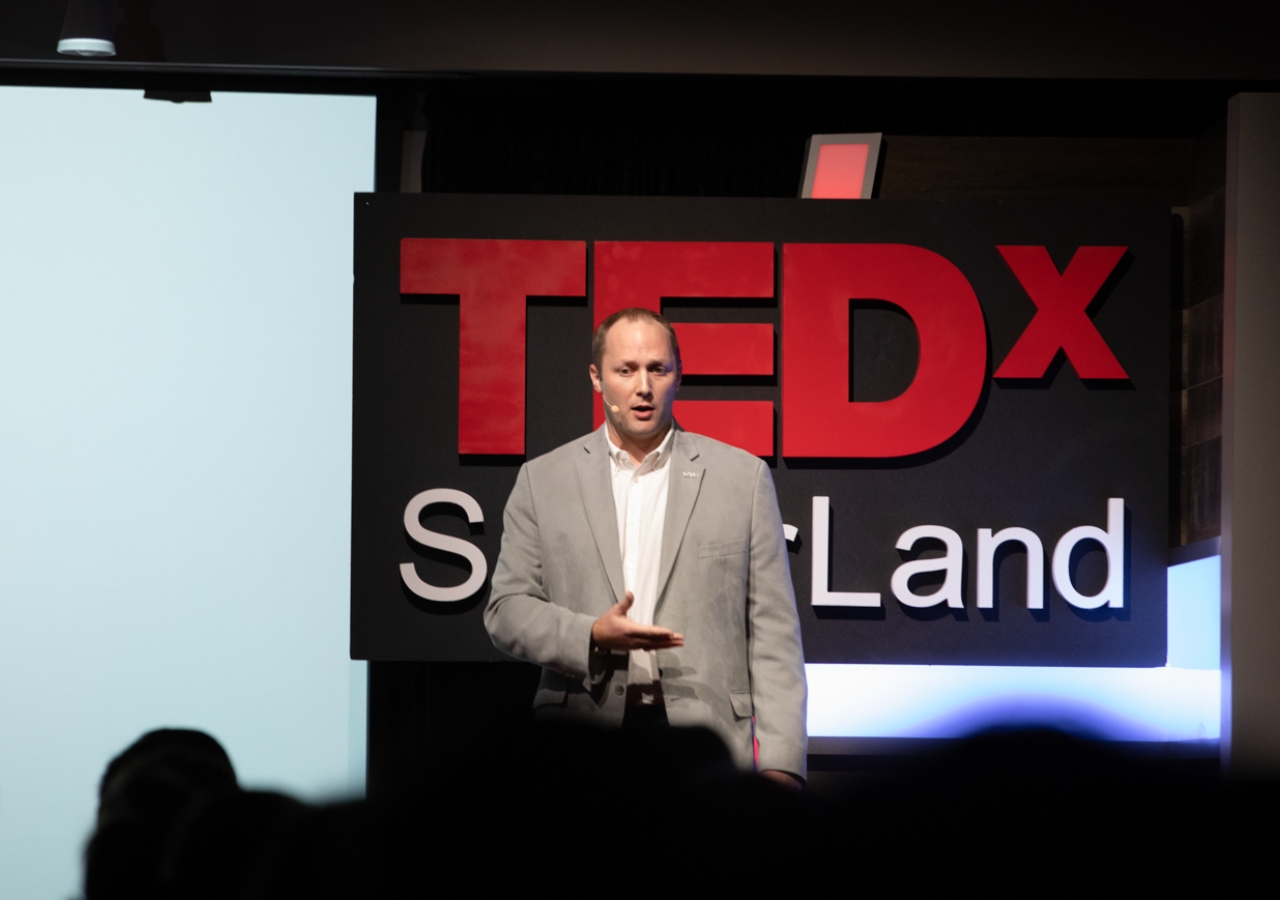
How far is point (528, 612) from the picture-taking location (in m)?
2.76

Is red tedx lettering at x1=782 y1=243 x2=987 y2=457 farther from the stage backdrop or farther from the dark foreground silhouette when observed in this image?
the dark foreground silhouette

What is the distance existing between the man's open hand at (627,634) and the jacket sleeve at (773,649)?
36 centimetres

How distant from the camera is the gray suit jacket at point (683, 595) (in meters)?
2.72

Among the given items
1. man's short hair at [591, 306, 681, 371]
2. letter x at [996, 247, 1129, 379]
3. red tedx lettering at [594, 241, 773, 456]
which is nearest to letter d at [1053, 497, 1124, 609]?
letter x at [996, 247, 1129, 379]

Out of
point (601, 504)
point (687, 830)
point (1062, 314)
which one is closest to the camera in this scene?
point (687, 830)

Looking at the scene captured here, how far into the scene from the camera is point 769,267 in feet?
14.1

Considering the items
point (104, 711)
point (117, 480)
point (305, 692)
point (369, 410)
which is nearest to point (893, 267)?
point (369, 410)

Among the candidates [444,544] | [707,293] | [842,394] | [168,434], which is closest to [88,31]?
[168,434]

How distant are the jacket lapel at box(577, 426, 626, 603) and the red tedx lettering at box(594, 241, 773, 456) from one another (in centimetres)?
132

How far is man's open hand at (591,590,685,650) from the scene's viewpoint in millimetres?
2469

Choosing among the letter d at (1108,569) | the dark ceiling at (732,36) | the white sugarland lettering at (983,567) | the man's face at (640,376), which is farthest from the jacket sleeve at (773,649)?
the dark ceiling at (732,36)

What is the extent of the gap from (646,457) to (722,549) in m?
0.27

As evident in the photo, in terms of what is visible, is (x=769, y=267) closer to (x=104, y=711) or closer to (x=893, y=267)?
(x=893, y=267)

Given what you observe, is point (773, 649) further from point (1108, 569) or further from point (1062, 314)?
point (1062, 314)
